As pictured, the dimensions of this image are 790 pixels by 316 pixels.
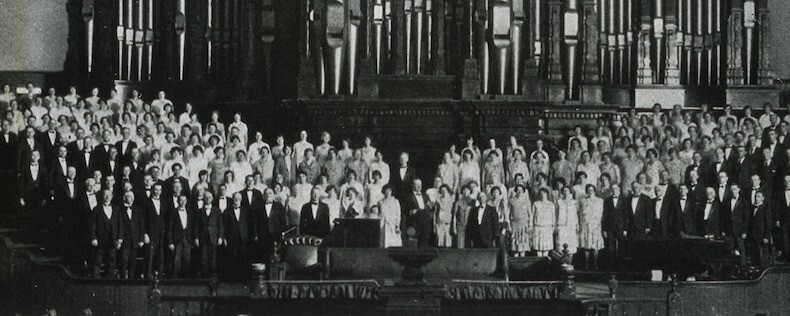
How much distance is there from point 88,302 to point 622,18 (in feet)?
34.0

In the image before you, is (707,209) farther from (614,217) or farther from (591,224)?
(591,224)

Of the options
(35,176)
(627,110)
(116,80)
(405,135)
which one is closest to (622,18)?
(627,110)

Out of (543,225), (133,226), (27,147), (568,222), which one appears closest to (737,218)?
→ (568,222)

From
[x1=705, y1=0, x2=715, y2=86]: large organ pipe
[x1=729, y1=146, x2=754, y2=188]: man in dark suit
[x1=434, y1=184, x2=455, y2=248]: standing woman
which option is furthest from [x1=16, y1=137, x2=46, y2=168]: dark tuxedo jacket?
[x1=705, y1=0, x2=715, y2=86]: large organ pipe

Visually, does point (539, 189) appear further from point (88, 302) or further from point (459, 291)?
point (88, 302)

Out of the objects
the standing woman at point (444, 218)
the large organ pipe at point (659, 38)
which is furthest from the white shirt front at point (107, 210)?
the large organ pipe at point (659, 38)

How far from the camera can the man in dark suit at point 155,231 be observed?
1410 centimetres

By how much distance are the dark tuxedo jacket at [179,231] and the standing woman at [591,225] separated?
4667 mm

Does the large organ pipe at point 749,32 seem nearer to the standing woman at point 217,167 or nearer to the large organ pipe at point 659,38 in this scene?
the large organ pipe at point 659,38

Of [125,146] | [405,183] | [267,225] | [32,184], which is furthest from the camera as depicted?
[405,183]

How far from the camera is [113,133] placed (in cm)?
1609

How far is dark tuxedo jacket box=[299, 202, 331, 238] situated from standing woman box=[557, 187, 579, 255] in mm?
2818

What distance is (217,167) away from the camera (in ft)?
51.5

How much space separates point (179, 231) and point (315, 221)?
5.53 feet
